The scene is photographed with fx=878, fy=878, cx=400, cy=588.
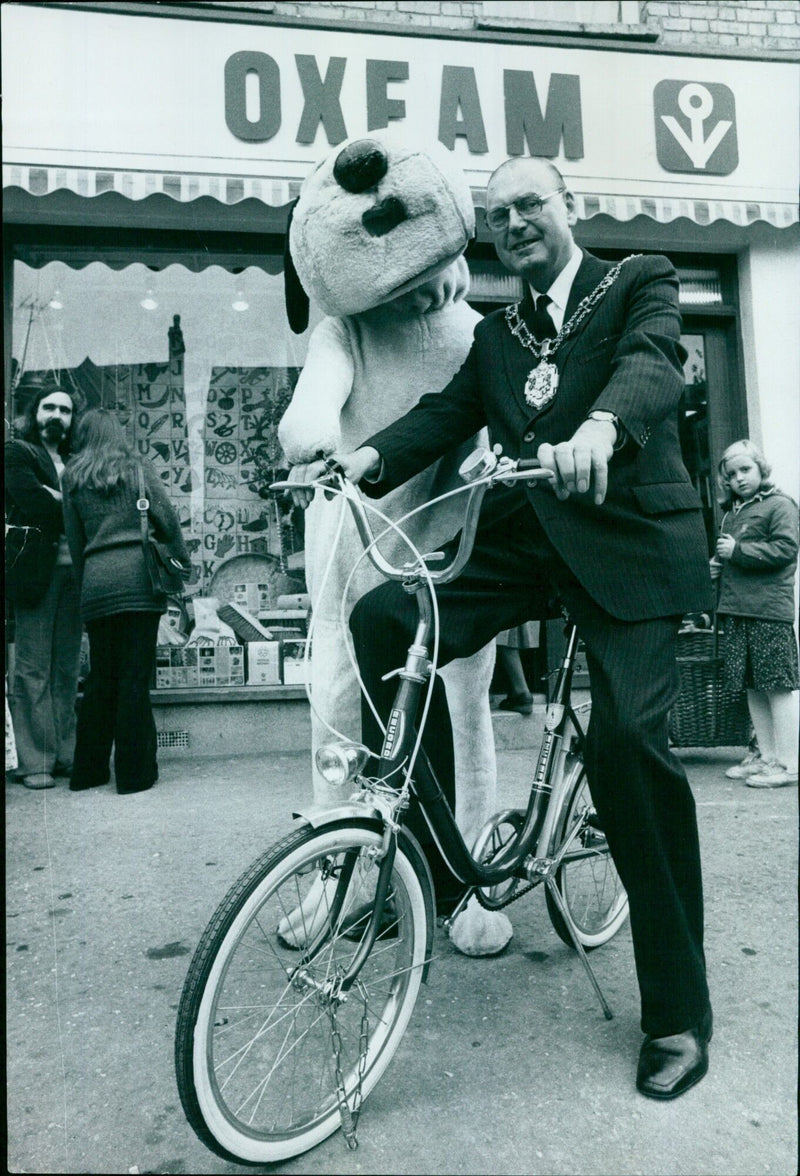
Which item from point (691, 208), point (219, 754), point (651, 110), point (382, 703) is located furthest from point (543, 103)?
point (219, 754)

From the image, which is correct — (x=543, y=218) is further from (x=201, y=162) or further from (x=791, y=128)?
(x=201, y=162)

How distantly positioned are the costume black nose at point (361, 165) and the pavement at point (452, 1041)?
199 cm

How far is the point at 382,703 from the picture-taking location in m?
2.07

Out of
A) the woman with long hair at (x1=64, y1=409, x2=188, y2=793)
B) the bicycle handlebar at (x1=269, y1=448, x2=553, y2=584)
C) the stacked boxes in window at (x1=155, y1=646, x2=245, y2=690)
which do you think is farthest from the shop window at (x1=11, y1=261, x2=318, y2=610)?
the bicycle handlebar at (x1=269, y1=448, x2=553, y2=584)

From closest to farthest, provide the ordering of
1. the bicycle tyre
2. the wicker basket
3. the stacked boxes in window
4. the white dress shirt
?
the white dress shirt → the bicycle tyre → the wicker basket → the stacked boxes in window

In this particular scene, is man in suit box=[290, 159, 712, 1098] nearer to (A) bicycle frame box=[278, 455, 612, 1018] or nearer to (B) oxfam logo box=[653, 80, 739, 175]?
(A) bicycle frame box=[278, 455, 612, 1018]

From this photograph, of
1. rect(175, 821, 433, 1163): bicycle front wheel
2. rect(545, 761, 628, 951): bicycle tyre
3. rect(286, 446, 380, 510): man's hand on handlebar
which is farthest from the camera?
rect(545, 761, 628, 951): bicycle tyre

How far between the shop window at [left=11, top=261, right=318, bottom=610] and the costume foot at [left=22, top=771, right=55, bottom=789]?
180 centimetres

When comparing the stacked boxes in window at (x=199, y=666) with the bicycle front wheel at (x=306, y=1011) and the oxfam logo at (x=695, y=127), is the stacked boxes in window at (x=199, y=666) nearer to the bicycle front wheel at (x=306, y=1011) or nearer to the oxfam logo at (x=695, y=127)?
the bicycle front wheel at (x=306, y=1011)

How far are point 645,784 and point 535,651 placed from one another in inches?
143

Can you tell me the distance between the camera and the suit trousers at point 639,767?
183 centimetres

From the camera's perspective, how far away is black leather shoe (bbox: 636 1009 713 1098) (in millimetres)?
1766

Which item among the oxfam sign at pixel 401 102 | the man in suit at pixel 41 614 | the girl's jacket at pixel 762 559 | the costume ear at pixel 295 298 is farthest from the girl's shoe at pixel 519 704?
the costume ear at pixel 295 298

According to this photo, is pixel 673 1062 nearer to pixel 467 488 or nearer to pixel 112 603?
pixel 467 488
